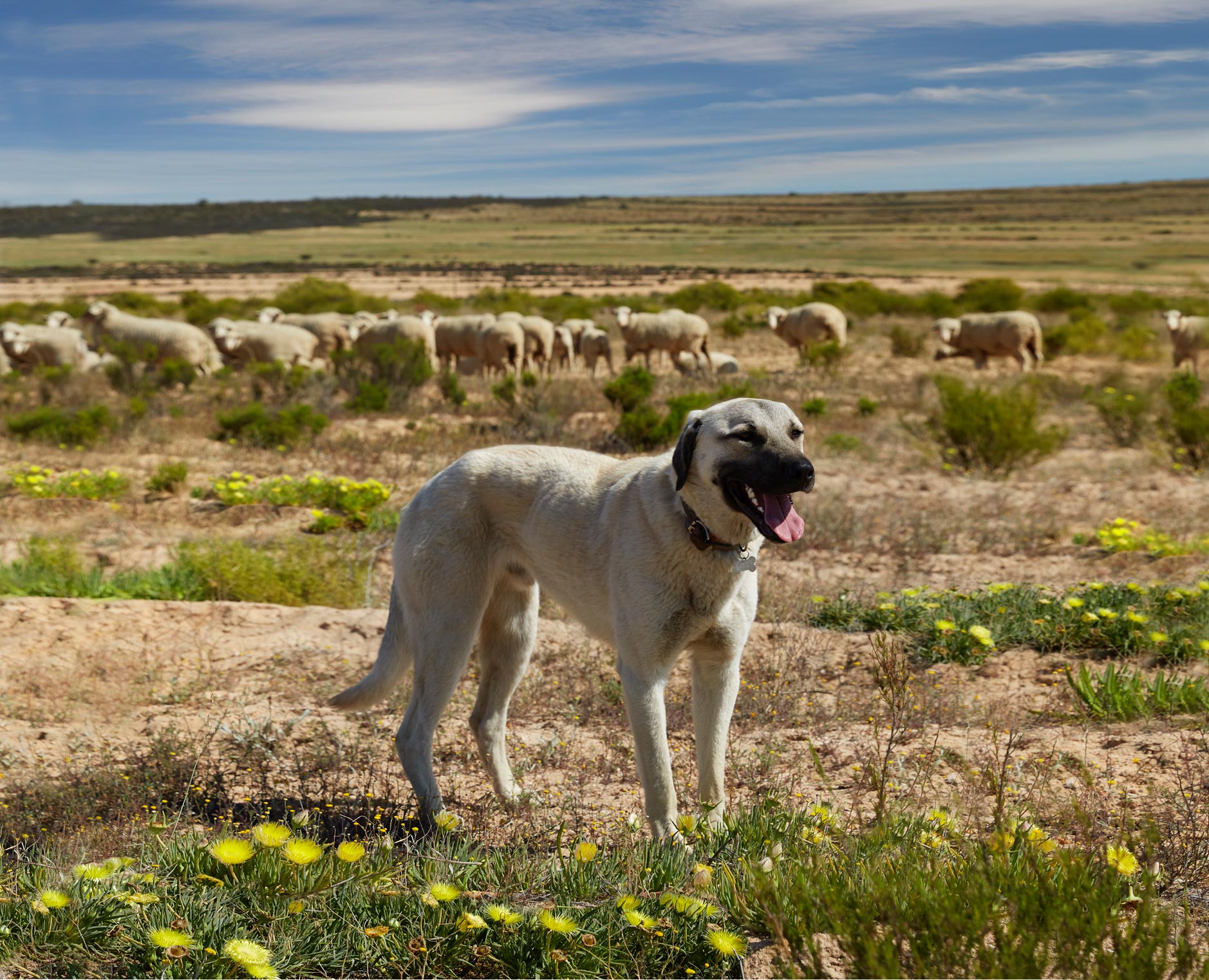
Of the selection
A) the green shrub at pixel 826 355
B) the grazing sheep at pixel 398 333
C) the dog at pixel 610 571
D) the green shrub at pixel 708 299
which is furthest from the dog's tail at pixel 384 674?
the green shrub at pixel 708 299

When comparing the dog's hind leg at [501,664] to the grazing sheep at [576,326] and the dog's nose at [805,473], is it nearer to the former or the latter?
the dog's nose at [805,473]

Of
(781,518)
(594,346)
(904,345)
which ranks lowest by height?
(904,345)

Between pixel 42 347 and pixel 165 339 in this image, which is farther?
pixel 165 339

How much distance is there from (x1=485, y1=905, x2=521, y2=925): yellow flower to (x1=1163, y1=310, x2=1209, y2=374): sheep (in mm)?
21731

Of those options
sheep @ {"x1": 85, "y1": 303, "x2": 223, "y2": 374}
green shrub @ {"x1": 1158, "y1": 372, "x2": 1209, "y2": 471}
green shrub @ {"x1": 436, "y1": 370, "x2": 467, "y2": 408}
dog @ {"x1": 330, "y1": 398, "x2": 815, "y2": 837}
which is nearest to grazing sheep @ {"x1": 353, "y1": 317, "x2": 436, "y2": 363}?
sheep @ {"x1": 85, "y1": 303, "x2": 223, "y2": 374}

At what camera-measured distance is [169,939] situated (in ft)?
7.77

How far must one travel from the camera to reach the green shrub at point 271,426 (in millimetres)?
12453

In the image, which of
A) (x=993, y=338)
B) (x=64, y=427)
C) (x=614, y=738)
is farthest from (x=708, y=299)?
(x=614, y=738)

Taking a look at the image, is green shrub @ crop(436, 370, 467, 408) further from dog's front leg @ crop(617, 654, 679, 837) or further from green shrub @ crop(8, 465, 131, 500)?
dog's front leg @ crop(617, 654, 679, 837)

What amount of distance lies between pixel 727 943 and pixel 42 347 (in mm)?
21476

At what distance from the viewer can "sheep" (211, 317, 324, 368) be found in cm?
2058

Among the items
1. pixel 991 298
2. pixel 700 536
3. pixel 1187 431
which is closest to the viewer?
pixel 700 536

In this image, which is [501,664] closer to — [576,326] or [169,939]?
[169,939]

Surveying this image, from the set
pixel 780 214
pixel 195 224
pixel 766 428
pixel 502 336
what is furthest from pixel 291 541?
pixel 780 214
